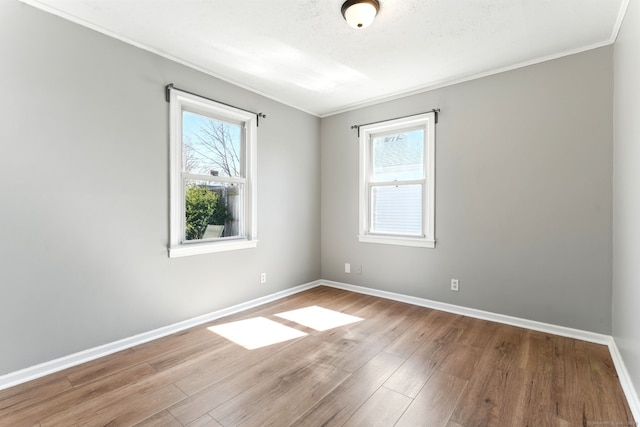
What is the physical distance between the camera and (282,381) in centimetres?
202

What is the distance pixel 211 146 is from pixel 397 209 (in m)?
2.42

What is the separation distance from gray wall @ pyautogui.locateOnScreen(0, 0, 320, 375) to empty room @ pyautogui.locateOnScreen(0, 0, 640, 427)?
1 cm

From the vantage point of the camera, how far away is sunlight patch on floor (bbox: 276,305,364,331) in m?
2.99

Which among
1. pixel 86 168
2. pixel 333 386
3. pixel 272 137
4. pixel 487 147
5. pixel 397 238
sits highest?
pixel 272 137

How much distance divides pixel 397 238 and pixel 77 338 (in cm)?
331

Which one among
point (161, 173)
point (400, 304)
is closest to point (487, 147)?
point (400, 304)

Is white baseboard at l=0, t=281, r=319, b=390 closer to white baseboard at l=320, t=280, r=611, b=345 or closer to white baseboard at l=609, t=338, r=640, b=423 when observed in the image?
white baseboard at l=320, t=280, r=611, b=345

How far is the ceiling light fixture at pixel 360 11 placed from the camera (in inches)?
78.5

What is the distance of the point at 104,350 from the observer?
237 centimetres

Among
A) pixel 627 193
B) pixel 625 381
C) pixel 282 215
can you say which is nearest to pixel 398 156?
pixel 282 215

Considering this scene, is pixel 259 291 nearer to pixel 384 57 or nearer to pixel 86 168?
pixel 86 168

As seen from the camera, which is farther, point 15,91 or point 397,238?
point 397,238

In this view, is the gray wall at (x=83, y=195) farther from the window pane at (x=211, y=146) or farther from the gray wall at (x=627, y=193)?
the gray wall at (x=627, y=193)

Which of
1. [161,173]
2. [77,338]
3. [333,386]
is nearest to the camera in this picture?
[333,386]
